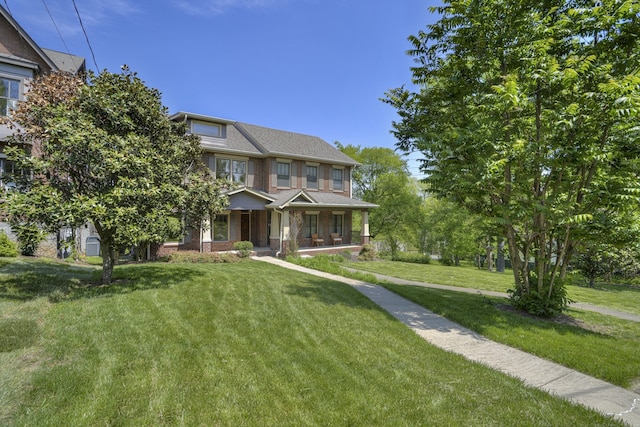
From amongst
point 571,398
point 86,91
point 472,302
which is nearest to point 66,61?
point 86,91

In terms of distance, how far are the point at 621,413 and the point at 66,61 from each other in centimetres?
2427

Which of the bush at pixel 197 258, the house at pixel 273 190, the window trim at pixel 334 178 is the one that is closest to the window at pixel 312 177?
the house at pixel 273 190

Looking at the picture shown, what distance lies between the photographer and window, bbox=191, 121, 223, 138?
17984mm

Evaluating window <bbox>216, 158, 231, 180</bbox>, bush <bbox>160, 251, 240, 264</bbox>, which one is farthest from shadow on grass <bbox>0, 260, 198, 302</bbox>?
window <bbox>216, 158, 231, 180</bbox>

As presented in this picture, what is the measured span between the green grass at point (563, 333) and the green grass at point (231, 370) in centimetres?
157

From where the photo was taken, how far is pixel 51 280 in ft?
26.8

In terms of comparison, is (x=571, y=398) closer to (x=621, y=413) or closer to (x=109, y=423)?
(x=621, y=413)

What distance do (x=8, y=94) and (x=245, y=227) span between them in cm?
1259

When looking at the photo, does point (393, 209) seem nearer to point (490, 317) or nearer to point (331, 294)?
point (331, 294)

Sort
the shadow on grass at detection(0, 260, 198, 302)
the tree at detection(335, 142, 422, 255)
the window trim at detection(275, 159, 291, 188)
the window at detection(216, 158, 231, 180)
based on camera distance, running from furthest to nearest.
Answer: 1. the tree at detection(335, 142, 422, 255)
2. the window trim at detection(275, 159, 291, 188)
3. the window at detection(216, 158, 231, 180)
4. the shadow on grass at detection(0, 260, 198, 302)

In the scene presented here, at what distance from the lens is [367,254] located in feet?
67.1

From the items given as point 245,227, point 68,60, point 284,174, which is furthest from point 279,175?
point 68,60

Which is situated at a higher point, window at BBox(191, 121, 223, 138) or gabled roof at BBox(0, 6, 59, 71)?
gabled roof at BBox(0, 6, 59, 71)

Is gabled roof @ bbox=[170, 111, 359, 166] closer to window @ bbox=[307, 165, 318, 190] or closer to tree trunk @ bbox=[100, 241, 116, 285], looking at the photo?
window @ bbox=[307, 165, 318, 190]
